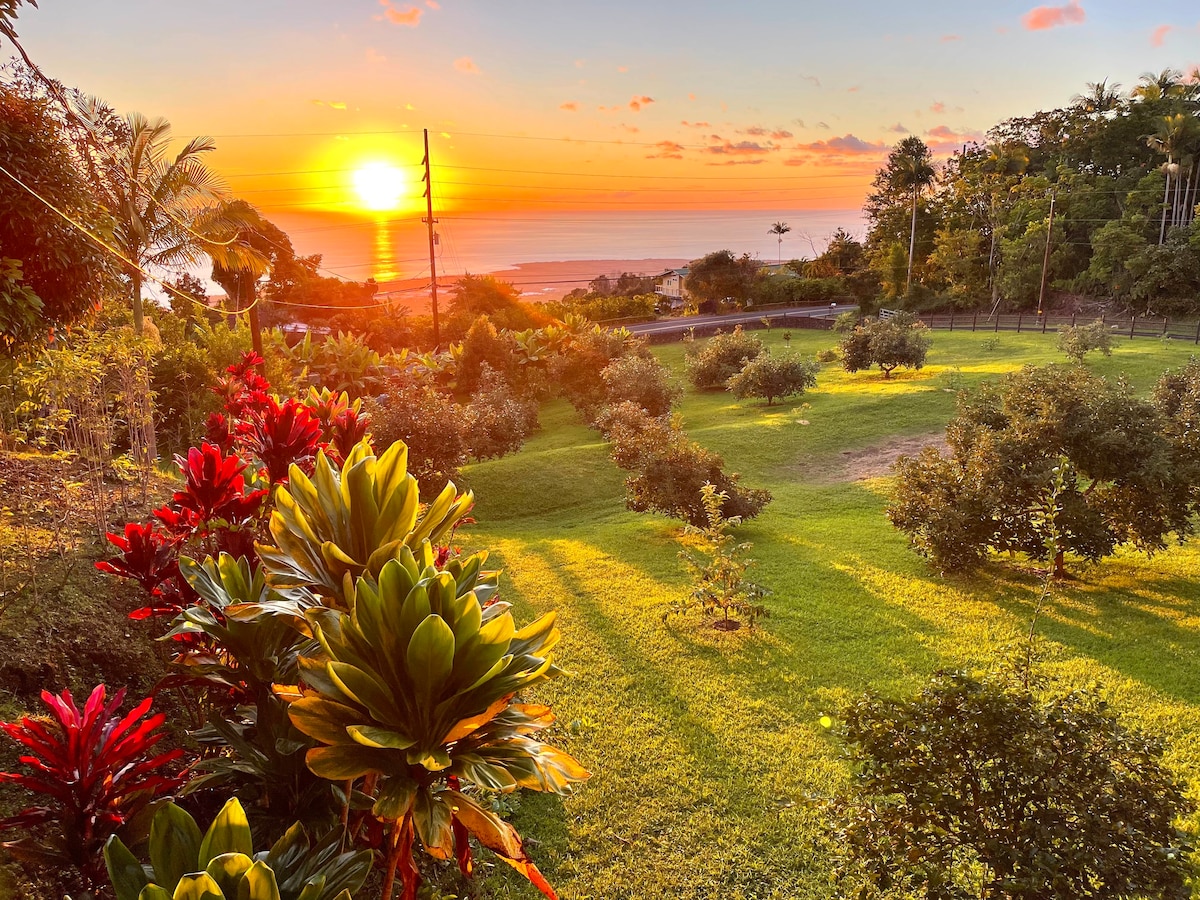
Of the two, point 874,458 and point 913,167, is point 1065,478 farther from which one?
point 913,167

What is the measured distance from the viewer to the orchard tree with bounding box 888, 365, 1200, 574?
24.8 feet

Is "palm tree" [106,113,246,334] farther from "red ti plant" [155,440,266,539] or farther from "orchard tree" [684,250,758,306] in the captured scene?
"orchard tree" [684,250,758,306]

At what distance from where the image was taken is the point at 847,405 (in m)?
19.5

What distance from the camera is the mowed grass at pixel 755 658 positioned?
395 centimetres

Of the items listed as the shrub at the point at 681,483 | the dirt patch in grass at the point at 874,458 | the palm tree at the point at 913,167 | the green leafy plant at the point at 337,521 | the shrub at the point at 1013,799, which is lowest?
the dirt patch in grass at the point at 874,458

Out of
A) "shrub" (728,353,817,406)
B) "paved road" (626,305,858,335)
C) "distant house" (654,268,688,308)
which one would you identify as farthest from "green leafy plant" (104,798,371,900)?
"distant house" (654,268,688,308)

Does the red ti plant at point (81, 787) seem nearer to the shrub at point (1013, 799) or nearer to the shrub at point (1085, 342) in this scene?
the shrub at point (1013, 799)

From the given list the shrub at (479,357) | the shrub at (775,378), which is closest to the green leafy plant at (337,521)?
the shrub at (775,378)

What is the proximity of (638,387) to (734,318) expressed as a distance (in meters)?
27.6

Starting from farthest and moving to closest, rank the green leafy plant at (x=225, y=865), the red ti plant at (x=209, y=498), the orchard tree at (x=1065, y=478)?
the orchard tree at (x=1065, y=478), the red ti plant at (x=209, y=498), the green leafy plant at (x=225, y=865)

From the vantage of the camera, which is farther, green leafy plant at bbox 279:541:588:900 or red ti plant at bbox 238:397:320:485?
red ti plant at bbox 238:397:320:485

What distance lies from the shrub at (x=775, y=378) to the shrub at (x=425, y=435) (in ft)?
41.2

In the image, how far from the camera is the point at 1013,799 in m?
2.71

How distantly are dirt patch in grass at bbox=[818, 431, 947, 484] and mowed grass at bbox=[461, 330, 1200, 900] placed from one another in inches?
30.1
